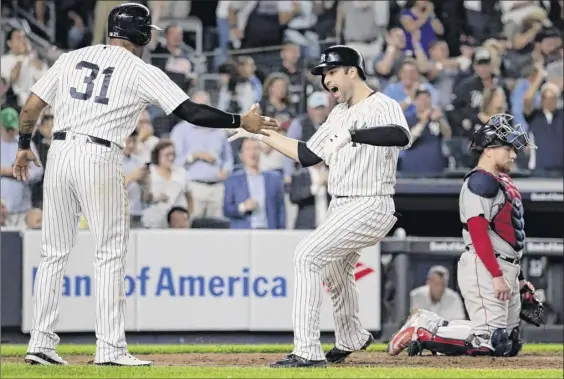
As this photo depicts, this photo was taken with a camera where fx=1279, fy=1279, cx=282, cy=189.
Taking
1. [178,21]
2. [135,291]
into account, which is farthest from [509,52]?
[135,291]

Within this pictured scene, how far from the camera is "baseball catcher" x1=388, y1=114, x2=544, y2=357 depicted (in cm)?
908

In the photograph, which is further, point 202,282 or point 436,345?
point 202,282

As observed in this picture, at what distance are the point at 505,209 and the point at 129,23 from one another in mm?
3104

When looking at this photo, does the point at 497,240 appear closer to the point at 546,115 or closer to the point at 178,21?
the point at 546,115

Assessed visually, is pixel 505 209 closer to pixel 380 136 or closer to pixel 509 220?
pixel 509 220

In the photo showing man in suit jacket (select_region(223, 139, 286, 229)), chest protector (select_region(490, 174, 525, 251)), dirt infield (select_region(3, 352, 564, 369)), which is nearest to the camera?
dirt infield (select_region(3, 352, 564, 369))

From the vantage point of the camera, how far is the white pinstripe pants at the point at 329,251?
7.72 m

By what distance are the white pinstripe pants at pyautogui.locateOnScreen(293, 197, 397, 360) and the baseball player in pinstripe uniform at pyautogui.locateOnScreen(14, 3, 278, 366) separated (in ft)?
2.84

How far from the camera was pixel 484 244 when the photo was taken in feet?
29.6

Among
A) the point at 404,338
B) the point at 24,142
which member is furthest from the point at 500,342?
the point at 24,142

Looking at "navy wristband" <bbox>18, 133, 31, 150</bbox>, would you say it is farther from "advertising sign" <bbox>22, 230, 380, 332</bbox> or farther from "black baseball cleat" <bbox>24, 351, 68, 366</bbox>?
"advertising sign" <bbox>22, 230, 380, 332</bbox>

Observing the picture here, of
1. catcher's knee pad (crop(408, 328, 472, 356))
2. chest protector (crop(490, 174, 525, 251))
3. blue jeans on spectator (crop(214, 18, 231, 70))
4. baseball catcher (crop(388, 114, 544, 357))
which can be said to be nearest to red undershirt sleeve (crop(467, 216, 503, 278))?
baseball catcher (crop(388, 114, 544, 357))

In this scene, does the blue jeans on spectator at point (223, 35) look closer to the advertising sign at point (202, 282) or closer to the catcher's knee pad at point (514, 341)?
the advertising sign at point (202, 282)

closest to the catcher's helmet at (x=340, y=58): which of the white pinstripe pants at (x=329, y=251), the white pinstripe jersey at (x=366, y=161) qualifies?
the white pinstripe jersey at (x=366, y=161)
